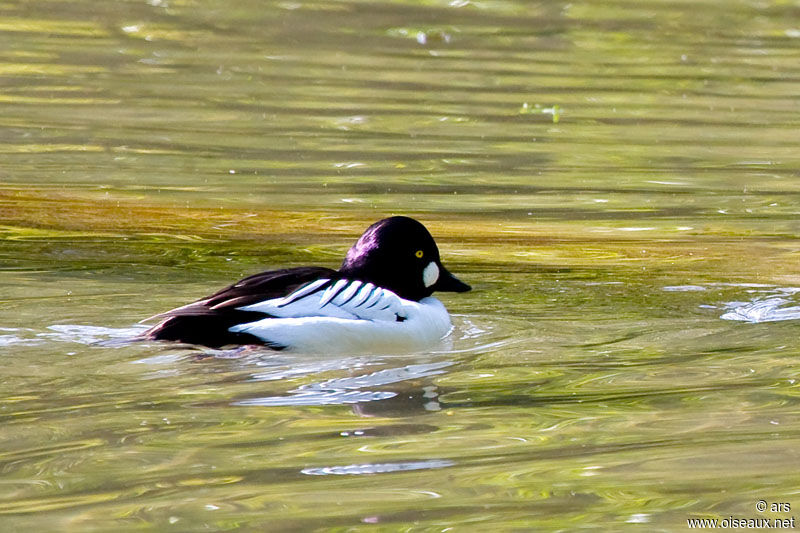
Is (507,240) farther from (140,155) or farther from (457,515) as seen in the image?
(457,515)

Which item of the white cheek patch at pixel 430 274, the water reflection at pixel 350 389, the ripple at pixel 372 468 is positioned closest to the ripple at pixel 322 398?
the water reflection at pixel 350 389

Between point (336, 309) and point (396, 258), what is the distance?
0.64 metres

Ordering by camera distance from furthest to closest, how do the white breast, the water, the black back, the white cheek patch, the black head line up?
the white cheek patch → the black head → the white breast → the black back → the water

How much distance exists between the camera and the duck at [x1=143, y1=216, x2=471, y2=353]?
6.67 m

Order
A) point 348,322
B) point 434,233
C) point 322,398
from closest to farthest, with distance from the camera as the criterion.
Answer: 1. point 322,398
2. point 348,322
3. point 434,233

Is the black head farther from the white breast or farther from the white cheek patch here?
the white breast

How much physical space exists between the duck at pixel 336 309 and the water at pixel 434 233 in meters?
0.11

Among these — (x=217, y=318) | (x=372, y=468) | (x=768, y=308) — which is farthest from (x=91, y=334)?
(x=768, y=308)

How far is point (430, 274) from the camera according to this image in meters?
7.59

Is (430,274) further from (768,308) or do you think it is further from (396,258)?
(768,308)

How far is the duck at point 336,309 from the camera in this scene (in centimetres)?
667

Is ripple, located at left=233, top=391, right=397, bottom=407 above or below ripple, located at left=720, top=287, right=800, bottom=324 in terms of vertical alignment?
above

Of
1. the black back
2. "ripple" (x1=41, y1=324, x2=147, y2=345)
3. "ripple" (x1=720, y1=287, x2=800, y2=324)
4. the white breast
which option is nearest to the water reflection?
the white breast

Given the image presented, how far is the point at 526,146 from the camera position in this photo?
40.6ft
